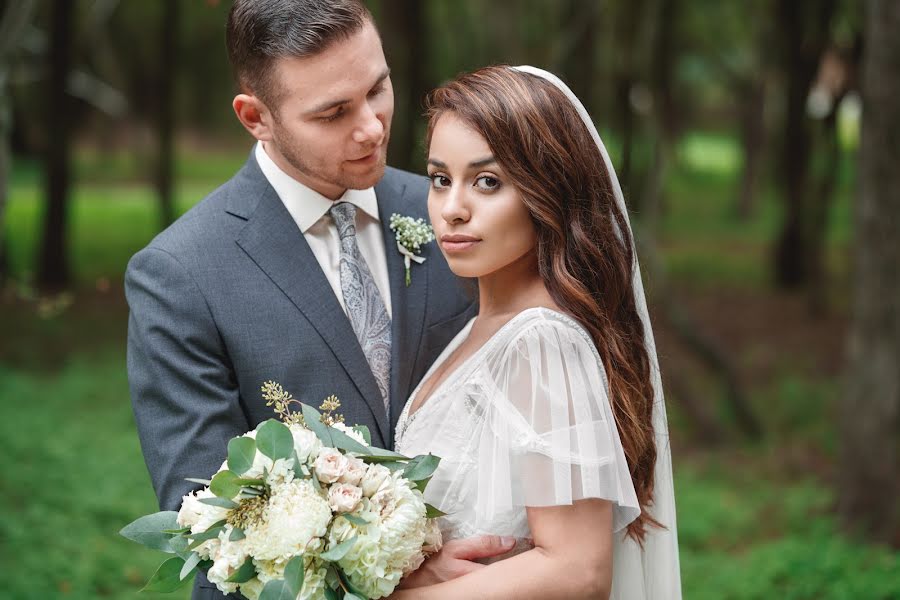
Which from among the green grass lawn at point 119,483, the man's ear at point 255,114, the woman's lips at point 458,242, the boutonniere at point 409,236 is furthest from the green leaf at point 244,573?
the green grass lawn at point 119,483

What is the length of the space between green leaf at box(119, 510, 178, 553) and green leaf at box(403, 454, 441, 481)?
1.89 ft

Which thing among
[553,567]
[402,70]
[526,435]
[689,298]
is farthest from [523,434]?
[689,298]

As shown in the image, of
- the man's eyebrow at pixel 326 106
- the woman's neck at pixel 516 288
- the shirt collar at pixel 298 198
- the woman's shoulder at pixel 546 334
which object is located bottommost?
the woman's shoulder at pixel 546 334

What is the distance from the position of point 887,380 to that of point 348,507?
5.02 metres

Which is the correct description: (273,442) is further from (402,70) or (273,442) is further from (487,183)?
(402,70)

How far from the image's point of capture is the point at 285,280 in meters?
2.85

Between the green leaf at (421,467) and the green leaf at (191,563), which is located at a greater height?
the green leaf at (421,467)

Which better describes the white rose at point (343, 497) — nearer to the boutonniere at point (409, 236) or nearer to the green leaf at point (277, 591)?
the green leaf at point (277, 591)

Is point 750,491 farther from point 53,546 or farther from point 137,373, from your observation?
point 137,373

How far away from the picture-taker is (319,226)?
3.04 metres

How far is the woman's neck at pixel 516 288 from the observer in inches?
103

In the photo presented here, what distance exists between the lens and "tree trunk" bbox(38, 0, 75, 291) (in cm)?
1361

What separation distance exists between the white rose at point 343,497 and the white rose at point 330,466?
0.02 m

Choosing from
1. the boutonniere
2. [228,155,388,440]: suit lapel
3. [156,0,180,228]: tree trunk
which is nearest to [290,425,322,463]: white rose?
[228,155,388,440]: suit lapel
